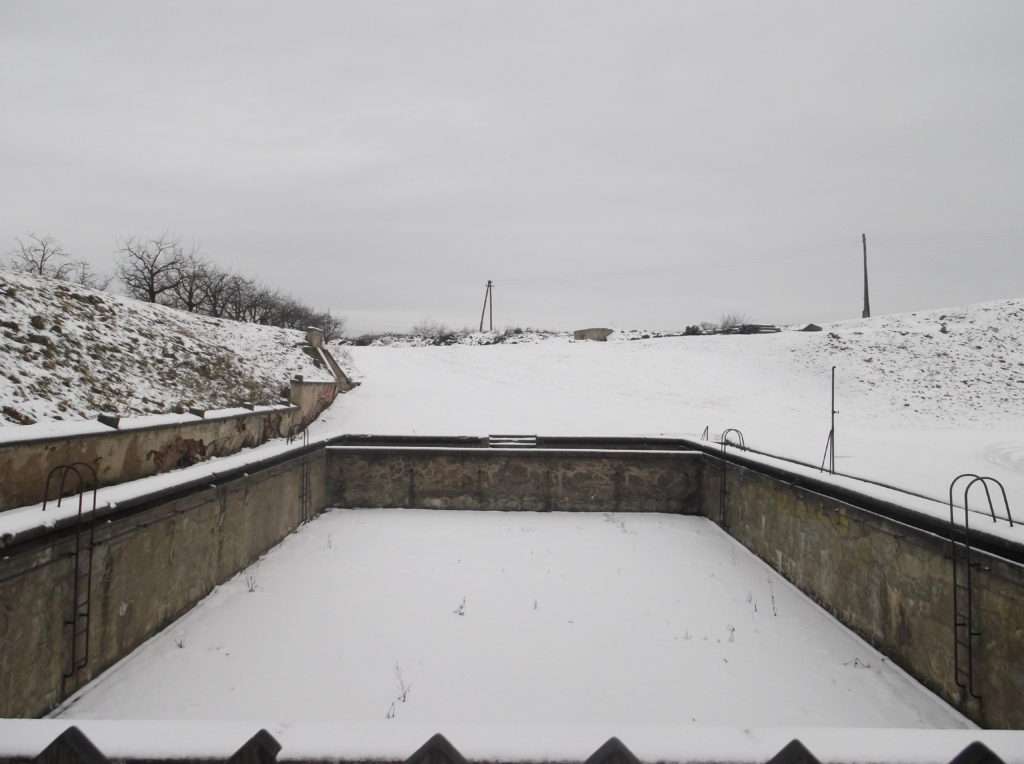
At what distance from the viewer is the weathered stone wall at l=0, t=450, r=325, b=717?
3.91 m

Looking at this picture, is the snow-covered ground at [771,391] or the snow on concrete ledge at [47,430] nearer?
the snow on concrete ledge at [47,430]

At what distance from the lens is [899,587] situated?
5.07 metres

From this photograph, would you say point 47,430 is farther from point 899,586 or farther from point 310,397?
point 310,397

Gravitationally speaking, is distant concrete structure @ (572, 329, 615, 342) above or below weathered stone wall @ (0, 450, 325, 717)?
above

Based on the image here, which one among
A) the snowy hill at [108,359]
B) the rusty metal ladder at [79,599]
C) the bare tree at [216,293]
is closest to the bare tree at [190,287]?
the bare tree at [216,293]

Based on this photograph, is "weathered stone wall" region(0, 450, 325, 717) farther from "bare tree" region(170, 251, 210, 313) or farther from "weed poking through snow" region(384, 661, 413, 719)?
"bare tree" region(170, 251, 210, 313)

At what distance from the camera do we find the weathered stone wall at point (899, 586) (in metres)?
3.98

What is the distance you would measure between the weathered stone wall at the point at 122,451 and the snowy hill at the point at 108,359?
2391mm

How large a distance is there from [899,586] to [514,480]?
679 cm

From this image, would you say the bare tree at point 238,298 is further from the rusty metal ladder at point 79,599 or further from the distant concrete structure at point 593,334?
the rusty metal ladder at point 79,599

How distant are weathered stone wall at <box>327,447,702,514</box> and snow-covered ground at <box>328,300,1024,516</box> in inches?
125

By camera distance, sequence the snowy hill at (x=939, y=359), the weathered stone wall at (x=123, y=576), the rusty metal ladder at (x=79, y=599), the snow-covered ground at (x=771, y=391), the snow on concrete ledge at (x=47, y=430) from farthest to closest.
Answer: the snowy hill at (x=939, y=359)
the snow-covered ground at (x=771, y=391)
the snow on concrete ledge at (x=47, y=430)
the rusty metal ladder at (x=79, y=599)
the weathered stone wall at (x=123, y=576)

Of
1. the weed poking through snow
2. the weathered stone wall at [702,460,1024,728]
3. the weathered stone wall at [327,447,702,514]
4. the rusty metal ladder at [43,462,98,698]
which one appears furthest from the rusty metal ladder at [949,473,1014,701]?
the rusty metal ladder at [43,462,98,698]

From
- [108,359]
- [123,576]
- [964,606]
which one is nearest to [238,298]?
[108,359]
